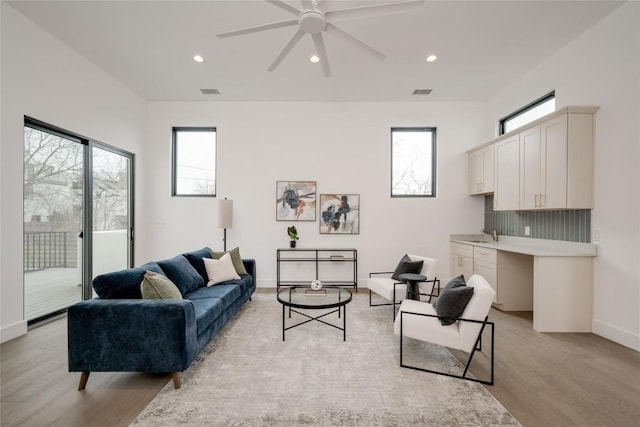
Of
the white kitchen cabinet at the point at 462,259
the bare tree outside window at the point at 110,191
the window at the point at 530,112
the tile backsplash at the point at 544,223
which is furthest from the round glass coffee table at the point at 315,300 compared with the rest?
the window at the point at 530,112

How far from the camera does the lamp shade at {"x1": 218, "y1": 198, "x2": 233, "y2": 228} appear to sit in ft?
15.8

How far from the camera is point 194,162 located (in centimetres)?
545

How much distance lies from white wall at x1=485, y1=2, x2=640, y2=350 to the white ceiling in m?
0.31

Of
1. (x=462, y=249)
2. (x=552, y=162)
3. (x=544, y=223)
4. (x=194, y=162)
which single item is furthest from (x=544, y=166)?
(x=194, y=162)

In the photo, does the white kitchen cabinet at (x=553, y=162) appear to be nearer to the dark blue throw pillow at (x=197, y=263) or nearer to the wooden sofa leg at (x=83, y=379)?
the dark blue throw pillow at (x=197, y=263)

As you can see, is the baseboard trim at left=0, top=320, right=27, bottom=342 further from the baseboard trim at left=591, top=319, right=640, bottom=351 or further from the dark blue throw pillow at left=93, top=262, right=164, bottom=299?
the baseboard trim at left=591, top=319, right=640, bottom=351

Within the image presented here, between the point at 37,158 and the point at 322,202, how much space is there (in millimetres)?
4017

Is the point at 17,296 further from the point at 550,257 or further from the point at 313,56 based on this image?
the point at 550,257

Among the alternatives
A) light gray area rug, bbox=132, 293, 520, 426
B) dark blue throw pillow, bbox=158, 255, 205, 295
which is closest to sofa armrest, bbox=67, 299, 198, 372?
light gray area rug, bbox=132, 293, 520, 426

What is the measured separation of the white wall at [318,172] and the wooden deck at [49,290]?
1490 millimetres

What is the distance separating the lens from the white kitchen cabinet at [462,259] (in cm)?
456

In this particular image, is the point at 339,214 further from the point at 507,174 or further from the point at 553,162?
the point at 553,162

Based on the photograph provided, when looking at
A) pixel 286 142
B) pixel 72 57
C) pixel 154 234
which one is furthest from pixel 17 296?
pixel 286 142

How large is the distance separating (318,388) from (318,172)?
3.84 m
